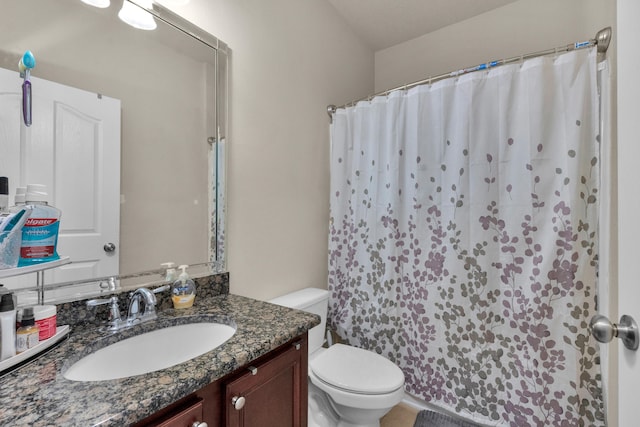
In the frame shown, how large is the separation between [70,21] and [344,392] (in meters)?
1.73

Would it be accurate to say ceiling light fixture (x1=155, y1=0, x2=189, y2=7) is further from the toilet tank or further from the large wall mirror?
the toilet tank

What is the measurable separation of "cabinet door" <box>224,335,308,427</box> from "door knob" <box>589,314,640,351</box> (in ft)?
2.52

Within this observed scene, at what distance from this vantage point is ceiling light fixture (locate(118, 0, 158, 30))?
1.03 meters

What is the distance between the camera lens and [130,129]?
1.06 metres

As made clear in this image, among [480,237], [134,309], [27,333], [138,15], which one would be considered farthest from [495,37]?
[27,333]

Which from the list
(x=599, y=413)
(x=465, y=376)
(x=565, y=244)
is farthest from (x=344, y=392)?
(x=565, y=244)

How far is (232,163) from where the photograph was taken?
1389 millimetres

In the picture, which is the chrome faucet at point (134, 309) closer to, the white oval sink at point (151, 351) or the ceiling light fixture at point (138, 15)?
the white oval sink at point (151, 351)

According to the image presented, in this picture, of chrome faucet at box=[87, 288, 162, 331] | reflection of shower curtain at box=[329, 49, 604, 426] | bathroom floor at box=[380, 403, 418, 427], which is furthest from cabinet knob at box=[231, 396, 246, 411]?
bathroom floor at box=[380, 403, 418, 427]

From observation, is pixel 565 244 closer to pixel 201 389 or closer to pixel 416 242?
pixel 416 242

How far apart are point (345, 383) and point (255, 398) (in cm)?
70

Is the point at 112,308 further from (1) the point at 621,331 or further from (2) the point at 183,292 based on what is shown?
(1) the point at 621,331

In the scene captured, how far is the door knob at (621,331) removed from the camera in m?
0.56

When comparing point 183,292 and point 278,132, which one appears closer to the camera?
point 183,292
